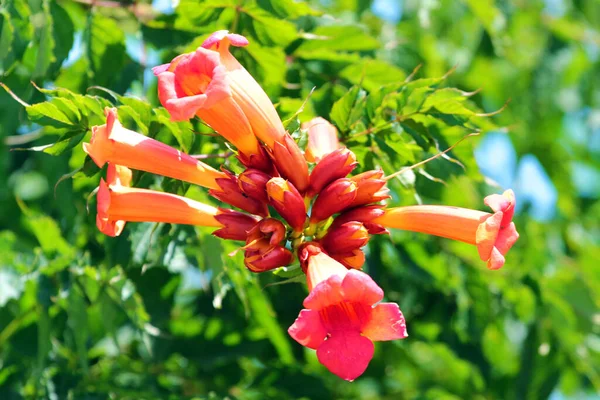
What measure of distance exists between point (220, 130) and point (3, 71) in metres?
1.30

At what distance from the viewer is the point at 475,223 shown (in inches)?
96.5

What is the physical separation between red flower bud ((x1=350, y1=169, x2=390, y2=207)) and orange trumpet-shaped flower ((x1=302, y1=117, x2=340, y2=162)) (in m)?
0.20

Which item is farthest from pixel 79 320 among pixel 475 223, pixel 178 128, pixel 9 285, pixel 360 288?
pixel 475 223

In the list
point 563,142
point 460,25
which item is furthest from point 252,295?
point 563,142

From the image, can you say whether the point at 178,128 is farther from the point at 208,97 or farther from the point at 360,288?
the point at 360,288

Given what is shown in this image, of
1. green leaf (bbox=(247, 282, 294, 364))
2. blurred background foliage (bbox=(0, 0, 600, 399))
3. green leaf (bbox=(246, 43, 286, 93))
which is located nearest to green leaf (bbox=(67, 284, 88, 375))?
blurred background foliage (bbox=(0, 0, 600, 399))

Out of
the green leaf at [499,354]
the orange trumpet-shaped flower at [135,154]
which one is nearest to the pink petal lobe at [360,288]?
the orange trumpet-shaped flower at [135,154]

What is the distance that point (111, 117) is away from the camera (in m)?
2.39

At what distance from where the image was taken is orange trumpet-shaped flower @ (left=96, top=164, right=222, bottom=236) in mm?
2375

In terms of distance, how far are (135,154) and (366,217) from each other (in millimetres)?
804

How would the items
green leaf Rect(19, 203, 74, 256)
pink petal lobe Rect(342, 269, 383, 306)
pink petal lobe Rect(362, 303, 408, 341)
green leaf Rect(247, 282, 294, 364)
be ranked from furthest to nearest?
green leaf Rect(247, 282, 294, 364)
green leaf Rect(19, 203, 74, 256)
pink petal lobe Rect(362, 303, 408, 341)
pink petal lobe Rect(342, 269, 383, 306)

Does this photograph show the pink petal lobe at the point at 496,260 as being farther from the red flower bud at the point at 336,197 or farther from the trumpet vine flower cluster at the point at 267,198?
the red flower bud at the point at 336,197

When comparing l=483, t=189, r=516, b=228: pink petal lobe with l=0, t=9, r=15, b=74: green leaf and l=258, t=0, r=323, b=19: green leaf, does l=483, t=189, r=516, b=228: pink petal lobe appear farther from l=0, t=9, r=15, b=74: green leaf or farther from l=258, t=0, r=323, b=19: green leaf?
l=0, t=9, r=15, b=74: green leaf

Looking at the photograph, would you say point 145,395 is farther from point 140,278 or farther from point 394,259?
point 394,259
